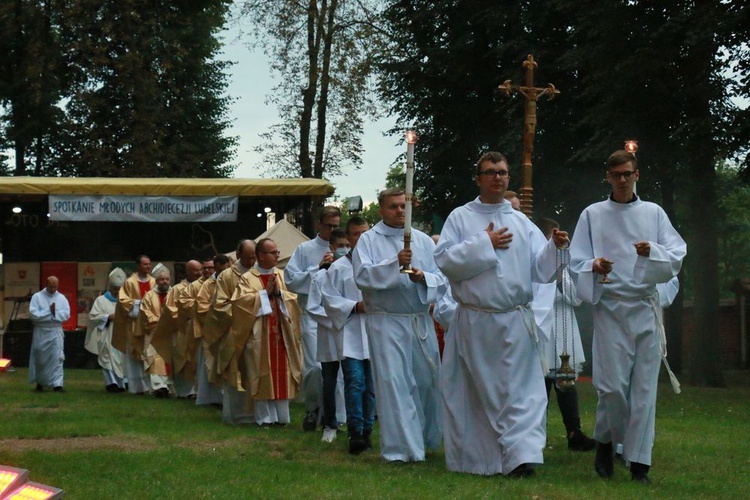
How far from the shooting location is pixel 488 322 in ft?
30.3

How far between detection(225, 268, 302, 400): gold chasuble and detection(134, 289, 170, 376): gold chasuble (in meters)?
6.74

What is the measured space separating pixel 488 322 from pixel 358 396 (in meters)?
2.29

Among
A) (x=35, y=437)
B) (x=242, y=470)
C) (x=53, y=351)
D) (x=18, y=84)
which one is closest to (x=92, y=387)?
(x=53, y=351)

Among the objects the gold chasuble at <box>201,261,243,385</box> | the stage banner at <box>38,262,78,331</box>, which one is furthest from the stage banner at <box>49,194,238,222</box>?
the gold chasuble at <box>201,261,243,385</box>

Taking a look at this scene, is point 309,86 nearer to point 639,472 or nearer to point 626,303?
point 626,303

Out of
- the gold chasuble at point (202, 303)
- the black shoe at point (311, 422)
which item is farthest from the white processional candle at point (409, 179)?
the gold chasuble at point (202, 303)

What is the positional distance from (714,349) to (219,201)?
10.1 metres

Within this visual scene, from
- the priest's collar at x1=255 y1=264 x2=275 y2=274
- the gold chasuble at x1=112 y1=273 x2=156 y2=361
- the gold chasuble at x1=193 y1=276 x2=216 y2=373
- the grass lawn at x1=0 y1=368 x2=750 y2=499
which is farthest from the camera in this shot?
the gold chasuble at x1=112 y1=273 x2=156 y2=361

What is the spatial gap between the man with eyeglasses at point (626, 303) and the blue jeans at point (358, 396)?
250 centimetres

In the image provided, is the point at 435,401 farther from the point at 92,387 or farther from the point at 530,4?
the point at 530,4

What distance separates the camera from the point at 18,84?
131 ft

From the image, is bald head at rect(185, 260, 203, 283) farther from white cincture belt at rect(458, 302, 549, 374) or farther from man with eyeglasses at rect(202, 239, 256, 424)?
white cincture belt at rect(458, 302, 549, 374)

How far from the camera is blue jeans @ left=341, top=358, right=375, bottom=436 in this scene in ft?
36.2

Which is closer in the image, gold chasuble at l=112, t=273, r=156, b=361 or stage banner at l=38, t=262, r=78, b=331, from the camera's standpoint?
gold chasuble at l=112, t=273, r=156, b=361
